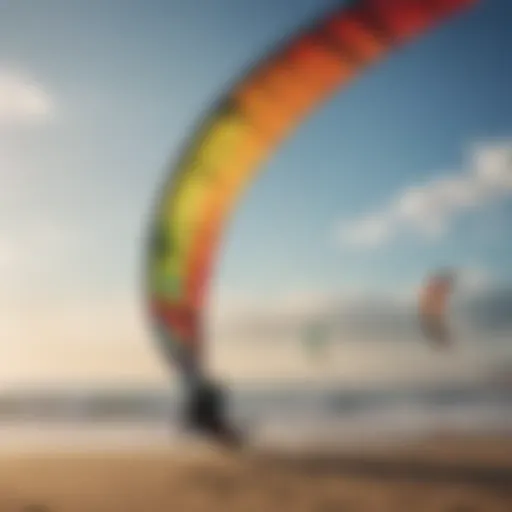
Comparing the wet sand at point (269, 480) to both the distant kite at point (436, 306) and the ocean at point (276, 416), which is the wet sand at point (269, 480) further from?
the distant kite at point (436, 306)

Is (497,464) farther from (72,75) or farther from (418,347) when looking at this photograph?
(72,75)

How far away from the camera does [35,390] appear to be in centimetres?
158

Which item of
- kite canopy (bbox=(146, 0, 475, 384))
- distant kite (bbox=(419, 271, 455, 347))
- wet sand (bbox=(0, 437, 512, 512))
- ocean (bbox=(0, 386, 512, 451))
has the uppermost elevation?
kite canopy (bbox=(146, 0, 475, 384))

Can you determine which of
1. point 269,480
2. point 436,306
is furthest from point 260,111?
point 269,480

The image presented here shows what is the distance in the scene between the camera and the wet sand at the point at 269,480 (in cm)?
154

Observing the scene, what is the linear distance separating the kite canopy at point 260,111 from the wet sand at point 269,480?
30 centimetres

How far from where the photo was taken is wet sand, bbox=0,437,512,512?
5.05 feet

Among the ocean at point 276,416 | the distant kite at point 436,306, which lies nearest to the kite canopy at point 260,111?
the ocean at point 276,416

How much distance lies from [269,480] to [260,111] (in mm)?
619

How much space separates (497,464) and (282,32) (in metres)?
0.81

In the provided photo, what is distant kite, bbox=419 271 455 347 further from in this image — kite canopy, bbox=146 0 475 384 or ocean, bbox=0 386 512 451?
kite canopy, bbox=146 0 475 384

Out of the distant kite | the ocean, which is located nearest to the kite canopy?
the ocean

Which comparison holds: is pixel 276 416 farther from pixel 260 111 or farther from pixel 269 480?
pixel 260 111

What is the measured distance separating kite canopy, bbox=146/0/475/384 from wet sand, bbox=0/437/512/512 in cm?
30
